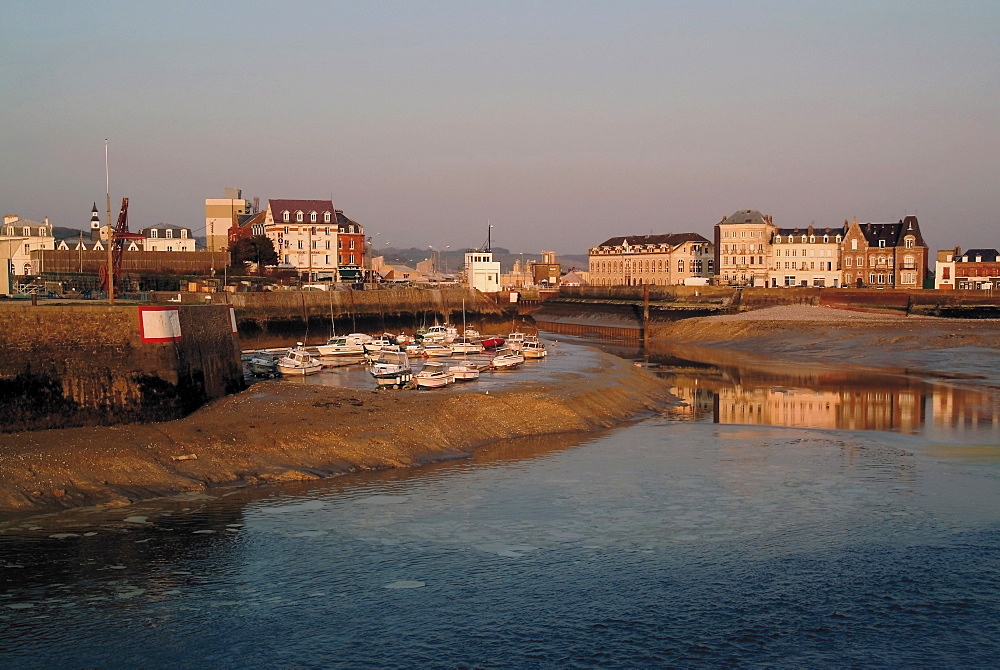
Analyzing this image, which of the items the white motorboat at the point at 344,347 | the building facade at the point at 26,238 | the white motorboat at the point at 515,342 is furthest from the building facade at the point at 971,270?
the building facade at the point at 26,238

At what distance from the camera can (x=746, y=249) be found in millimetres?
143125

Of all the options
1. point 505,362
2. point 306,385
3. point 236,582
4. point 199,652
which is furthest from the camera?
point 505,362

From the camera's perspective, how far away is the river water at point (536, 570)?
18219 millimetres

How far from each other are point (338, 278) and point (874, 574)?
88.5 metres

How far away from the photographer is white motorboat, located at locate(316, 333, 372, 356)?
65.3m

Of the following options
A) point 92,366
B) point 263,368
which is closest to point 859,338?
point 263,368

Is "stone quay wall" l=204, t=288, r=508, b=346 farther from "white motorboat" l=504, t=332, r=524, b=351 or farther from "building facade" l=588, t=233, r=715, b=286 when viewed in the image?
"building facade" l=588, t=233, r=715, b=286

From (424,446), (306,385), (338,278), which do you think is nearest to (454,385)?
(306,385)

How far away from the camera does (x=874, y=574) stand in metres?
22.3

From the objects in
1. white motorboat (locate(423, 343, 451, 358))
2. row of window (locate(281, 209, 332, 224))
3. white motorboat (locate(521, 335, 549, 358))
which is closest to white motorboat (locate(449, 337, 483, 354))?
white motorboat (locate(423, 343, 451, 358))

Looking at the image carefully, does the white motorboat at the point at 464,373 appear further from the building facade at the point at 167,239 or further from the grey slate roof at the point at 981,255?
the grey slate roof at the point at 981,255

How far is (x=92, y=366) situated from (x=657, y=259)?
138243 mm

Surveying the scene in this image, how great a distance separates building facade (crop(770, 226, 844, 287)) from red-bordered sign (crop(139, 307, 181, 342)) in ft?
373

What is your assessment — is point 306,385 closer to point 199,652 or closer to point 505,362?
point 505,362
